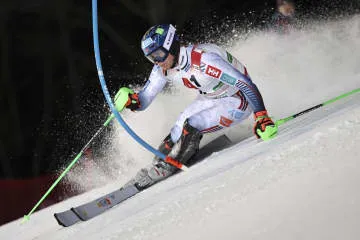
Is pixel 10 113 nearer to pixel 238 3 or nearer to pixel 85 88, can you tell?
pixel 85 88

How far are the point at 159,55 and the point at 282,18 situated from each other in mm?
3024

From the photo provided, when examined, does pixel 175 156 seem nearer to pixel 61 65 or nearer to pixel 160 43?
pixel 160 43

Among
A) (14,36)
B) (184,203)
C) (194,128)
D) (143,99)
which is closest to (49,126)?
(14,36)

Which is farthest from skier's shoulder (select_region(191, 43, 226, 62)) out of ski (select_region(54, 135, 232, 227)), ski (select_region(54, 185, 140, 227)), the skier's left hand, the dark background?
the dark background

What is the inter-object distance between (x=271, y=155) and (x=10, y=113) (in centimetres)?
409

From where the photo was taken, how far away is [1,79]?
18.3ft

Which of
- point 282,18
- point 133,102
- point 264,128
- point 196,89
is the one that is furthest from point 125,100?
point 282,18

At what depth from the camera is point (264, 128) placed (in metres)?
3.22

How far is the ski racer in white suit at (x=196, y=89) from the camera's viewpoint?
3.25 m

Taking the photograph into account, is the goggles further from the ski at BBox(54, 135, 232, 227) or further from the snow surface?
the ski at BBox(54, 135, 232, 227)

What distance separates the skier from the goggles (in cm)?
292

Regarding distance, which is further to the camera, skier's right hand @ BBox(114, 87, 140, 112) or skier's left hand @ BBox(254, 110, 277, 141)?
skier's right hand @ BBox(114, 87, 140, 112)

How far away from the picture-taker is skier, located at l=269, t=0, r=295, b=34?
230 inches

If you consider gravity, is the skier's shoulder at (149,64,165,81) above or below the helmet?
below
